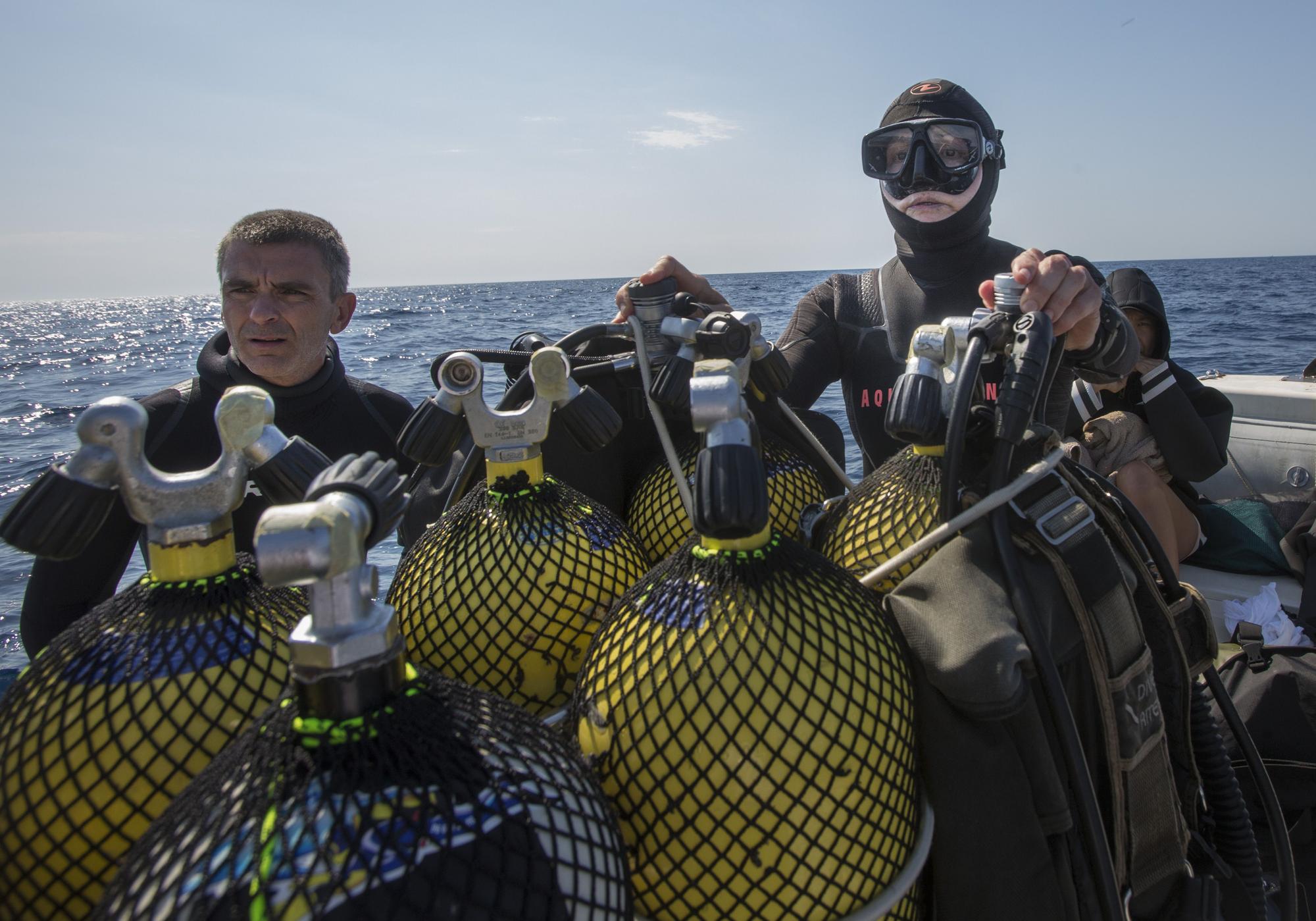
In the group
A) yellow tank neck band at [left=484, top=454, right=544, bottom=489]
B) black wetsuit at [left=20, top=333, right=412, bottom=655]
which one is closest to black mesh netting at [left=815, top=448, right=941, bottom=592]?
yellow tank neck band at [left=484, top=454, right=544, bottom=489]

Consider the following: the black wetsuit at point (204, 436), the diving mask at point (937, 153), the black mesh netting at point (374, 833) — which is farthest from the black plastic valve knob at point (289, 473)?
the diving mask at point (937, 153)

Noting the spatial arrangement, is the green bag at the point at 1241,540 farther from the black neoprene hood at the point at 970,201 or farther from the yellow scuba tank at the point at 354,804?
the yellow scuba tank at the point at 354,804

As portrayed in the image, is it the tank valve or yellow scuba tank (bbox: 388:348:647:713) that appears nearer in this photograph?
the tank valve

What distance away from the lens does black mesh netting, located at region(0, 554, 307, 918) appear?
Result: 0.77 m

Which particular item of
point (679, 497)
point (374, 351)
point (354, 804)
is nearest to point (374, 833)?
point (354, 804)

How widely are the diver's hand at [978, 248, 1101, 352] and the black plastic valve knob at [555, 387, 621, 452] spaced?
0.64 meters

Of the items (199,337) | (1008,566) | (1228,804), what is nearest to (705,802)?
(1008,566)

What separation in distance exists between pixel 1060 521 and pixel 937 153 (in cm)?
179

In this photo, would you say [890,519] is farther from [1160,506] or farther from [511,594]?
[1160,506]

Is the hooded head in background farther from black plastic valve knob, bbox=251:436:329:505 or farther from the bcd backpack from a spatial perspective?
black plastic valve knob, bbox=251:436:329:505

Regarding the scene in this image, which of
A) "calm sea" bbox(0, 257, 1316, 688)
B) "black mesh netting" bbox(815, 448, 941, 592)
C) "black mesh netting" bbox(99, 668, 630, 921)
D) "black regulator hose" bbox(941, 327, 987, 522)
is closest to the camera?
"black mesh netting" bbox(99, 668, 630, 921)

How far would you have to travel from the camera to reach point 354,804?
635mm

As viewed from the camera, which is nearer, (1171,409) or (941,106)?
(941,106)

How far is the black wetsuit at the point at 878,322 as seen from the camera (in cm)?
265
